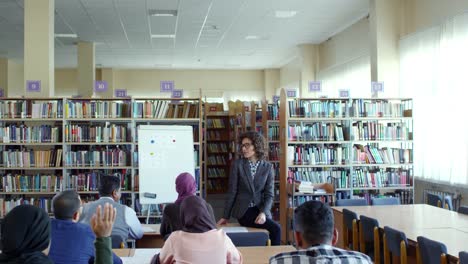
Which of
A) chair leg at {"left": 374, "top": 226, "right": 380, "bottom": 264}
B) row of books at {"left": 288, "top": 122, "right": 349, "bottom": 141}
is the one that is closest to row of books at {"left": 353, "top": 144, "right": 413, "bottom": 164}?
row of books at {"left": 288, "top": 122, "right": 349, "bottom": 141}

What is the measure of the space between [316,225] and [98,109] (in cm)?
571

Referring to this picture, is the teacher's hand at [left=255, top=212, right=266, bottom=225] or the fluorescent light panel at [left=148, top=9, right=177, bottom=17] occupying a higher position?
the fluorescent light panel at [left=148, top=9, right=177, bottom=17]

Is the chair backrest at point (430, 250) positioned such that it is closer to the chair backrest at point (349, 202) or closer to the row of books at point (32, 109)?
the chair backrest at point (349, 202)

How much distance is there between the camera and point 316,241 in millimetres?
2133

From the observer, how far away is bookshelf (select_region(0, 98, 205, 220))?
7043 millimetres

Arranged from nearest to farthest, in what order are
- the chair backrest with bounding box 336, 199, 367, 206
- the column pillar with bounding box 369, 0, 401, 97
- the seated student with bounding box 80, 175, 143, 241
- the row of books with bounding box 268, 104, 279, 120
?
the seated student with bounding box 80, 175, 143, 241 → the chair backrest with bounding box 336, 199, 367, 206 → the row of books with bounding box 268, 104, 279, 120 → the column pillar with bounding box 369, 0, 401, 97

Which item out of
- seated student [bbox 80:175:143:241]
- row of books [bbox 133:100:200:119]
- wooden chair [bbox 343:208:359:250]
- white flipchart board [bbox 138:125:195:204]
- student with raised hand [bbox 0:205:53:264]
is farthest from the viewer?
row of books [bbox 133:100:200:119]

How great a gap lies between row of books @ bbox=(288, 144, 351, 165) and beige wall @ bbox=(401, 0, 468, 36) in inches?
97.6

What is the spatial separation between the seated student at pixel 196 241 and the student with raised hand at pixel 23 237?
34.8 inches

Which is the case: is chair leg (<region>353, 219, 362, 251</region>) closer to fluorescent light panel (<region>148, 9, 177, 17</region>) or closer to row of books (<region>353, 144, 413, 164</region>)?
row of books (<region>353, 144, 413, 164</region>)

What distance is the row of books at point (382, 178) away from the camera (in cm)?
756

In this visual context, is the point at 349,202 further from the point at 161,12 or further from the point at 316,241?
the point at 161,12

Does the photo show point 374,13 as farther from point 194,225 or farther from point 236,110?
point 194,225

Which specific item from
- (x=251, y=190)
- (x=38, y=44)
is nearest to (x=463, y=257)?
(x=251, y=190)
